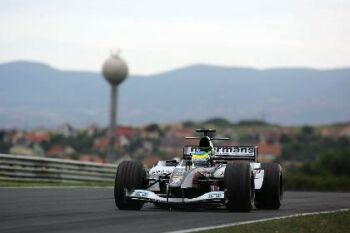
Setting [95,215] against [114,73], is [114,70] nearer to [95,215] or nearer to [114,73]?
[114,73]

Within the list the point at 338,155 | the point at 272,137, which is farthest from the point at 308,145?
the point at 338,155

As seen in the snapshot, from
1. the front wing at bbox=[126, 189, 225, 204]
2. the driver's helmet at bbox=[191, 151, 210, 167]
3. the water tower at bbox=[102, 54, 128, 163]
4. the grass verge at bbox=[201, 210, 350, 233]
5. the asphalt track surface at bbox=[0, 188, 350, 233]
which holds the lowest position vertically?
the asphalt track surface at bbox=[0, 188, 350, 233]

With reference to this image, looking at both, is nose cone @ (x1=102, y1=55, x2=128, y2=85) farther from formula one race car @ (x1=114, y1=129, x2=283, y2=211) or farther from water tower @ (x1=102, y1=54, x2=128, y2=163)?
formula one race car @ (x1=114, y1=129, x2=283, y2=211)

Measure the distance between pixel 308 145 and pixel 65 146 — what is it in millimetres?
32553

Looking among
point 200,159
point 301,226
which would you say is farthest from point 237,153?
point 301,226

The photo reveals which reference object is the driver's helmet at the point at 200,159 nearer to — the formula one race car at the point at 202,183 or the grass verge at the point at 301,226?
the formula one race car at the point at 202,183

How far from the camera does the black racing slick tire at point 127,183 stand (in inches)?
783

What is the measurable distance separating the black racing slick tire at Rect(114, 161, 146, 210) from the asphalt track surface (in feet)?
0.70

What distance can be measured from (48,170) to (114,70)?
87.8ft

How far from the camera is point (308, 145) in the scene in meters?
138

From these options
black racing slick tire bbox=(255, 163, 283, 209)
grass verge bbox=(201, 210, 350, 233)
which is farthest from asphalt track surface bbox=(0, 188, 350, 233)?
grass verge bbox=(201, 210, 350, 233)

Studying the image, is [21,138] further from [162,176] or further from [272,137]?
[162,176]

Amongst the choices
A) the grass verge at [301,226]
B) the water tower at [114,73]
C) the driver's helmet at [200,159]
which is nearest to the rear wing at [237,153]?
the driver's helmet at [200,159]

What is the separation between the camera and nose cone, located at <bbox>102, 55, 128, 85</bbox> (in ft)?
202
